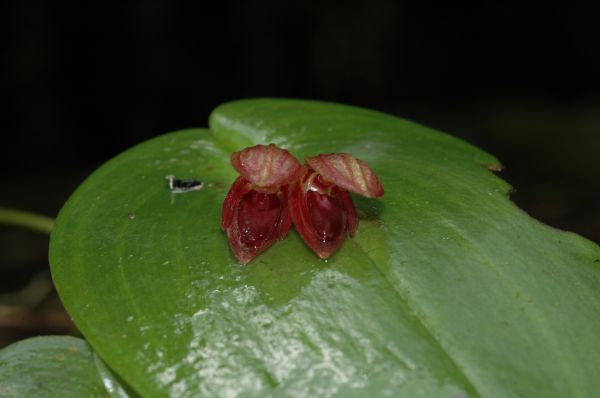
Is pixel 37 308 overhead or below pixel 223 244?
below

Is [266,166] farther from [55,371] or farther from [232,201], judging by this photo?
[55,371]

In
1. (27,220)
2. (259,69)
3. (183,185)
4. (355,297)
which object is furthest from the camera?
(259,69)

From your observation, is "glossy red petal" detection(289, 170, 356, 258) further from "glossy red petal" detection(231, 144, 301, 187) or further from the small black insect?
the small black insect

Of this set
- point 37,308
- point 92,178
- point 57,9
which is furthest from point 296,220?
point 57,9

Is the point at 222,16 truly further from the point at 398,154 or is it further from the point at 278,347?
the point at 278,347

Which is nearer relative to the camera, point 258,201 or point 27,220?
point 258,201

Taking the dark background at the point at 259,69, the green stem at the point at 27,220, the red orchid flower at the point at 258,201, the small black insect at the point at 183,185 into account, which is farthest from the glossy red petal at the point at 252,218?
the dark background at the point at 259,69

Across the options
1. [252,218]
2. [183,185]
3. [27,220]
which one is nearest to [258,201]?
[252,218]
